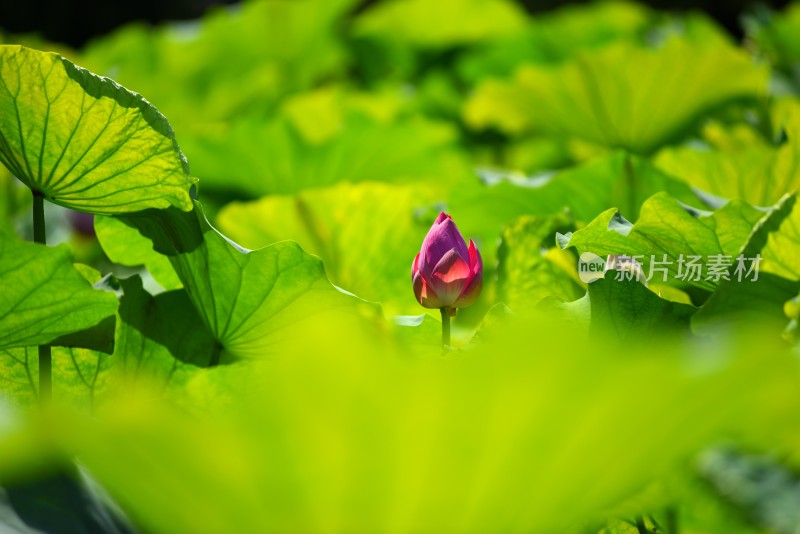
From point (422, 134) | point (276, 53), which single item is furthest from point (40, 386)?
point (276, 53)

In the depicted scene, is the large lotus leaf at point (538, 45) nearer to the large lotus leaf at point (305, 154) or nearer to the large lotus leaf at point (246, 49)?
the large lotus leaf at point (246, 49)

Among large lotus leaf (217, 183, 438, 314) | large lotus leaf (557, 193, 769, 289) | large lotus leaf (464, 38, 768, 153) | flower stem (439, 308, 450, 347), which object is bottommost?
large lotus leaf (464, 38, 768, 153)

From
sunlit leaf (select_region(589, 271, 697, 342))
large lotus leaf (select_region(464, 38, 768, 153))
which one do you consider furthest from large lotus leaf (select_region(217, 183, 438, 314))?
large lotus leaf (select_region(464, 38, 768, 153))

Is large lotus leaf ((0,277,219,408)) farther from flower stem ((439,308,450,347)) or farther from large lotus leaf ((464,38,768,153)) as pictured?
large lotus leaf ((464,38,768,153))

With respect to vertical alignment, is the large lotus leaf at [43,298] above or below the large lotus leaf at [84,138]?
below

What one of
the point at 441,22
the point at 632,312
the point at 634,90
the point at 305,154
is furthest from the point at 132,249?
the point at 441,22

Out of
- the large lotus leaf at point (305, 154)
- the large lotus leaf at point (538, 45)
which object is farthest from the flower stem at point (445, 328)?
the large lotus leaf at point (538, 45)
